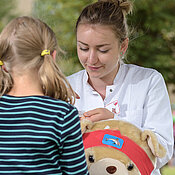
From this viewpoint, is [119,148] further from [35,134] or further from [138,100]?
[35,134]

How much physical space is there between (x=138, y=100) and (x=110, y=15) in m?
0.52

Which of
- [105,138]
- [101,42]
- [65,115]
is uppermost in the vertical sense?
[101,42]

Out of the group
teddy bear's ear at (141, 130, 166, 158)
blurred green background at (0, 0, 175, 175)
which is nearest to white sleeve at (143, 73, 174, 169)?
teddy bear's ear at (141, 130, 166, 158)

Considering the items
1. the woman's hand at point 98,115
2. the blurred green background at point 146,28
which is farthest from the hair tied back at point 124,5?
the blurred green background at point 146,28

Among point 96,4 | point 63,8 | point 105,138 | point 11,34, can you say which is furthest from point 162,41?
point 11,34

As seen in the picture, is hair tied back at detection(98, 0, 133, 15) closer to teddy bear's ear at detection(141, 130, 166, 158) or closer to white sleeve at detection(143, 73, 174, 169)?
white sleeve at detection(143, 73, 174, 169)

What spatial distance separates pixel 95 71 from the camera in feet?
6.35

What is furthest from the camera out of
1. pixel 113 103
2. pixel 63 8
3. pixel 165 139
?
pixel 63 8

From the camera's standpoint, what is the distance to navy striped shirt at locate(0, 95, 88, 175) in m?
1.19

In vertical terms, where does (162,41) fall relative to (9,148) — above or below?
below

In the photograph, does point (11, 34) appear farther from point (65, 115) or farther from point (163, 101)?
point (163, 101)

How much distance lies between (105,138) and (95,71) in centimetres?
46

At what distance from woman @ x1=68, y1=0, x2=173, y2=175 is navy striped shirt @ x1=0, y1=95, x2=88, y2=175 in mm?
596

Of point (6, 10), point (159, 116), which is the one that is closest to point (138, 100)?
point (159, 116)
